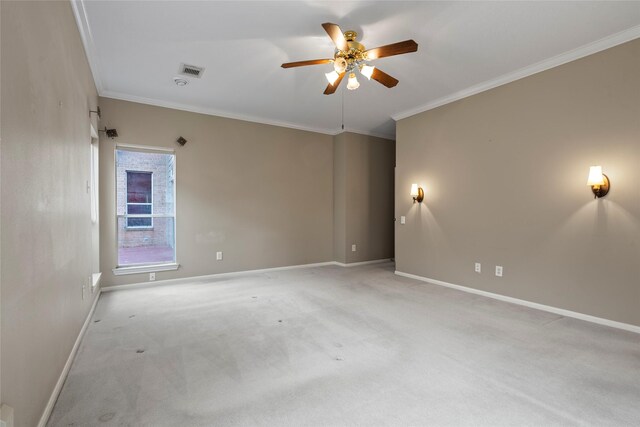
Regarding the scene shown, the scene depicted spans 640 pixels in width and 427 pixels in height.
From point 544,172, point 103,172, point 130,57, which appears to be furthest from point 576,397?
point 103,172

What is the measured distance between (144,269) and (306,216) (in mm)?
2922

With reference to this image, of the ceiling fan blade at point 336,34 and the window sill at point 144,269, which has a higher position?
the ceiling fan blade at point 336,34

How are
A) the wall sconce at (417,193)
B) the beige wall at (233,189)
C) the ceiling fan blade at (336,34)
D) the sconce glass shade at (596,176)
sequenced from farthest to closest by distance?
the wall sconce at (417,193), the beige wall at (233,189), the sconce glass shade at (596,176), the ceiling fan blade at (336,34)

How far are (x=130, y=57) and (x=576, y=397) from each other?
193 inches

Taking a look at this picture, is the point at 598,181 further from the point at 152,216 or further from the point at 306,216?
the point at 152,216

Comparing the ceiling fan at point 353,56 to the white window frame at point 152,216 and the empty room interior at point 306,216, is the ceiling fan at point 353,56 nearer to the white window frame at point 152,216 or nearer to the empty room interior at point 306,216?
the empty room interior at point 306,216

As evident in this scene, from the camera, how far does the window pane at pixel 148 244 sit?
15.0 ft

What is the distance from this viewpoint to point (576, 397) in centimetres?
193

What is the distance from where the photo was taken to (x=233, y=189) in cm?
531

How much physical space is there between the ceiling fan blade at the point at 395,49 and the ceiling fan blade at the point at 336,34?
8.9 inches

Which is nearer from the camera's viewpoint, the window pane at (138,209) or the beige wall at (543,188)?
the beige wall at (543,188)

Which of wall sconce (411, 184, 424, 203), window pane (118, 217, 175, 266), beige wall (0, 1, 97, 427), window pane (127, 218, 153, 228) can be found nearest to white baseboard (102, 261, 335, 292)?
window pane (118, 217, 175, 266)

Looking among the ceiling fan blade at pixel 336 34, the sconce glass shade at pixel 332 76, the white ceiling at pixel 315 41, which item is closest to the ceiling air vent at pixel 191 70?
the white ceiling at pixel 315 41

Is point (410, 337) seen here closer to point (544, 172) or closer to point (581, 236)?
point (581, 236)
